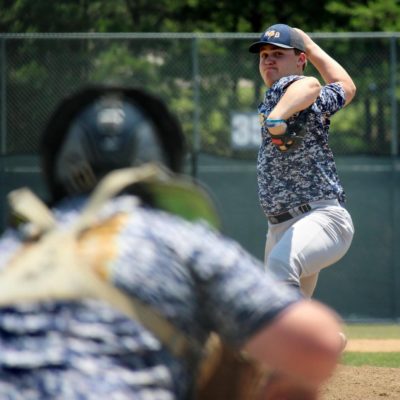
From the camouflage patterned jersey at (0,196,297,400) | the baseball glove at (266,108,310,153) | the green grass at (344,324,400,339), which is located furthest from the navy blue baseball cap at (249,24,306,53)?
the green grass at (344,324,400,339)

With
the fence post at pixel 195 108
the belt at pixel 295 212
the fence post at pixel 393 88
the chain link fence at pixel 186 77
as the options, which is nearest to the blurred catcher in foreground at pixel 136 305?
the belt at pixel 295 212

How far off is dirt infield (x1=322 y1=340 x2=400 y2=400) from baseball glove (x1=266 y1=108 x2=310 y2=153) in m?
1.71

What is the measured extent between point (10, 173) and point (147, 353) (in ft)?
35.6

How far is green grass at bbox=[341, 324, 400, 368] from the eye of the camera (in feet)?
29.7

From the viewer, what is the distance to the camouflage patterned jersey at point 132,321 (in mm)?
→ 2246

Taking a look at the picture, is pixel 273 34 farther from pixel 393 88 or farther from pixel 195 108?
pixel 393 88

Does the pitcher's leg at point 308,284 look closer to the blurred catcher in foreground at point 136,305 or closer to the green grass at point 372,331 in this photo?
the blurred catcher in foreground at point 136,305

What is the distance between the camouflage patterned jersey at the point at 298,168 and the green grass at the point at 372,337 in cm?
281

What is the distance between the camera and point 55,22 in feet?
54.6

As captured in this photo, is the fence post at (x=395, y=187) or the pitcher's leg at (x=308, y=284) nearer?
the pitcher's leg at (x=308, y=284)

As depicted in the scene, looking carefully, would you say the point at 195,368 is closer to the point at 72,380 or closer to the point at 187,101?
the point at 72,380

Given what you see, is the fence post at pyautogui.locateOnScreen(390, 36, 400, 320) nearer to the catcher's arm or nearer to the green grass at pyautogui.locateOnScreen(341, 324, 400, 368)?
the green grass at pyautogui.locateOnScreen(341, 324, 400, 368)

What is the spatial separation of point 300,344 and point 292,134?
4039 millimetres

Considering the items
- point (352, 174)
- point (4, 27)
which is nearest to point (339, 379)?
point (352, 174)
